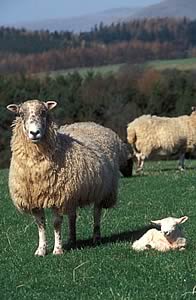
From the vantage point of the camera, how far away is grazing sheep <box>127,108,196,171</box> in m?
25.7

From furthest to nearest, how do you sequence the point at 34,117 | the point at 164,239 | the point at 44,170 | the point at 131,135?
1. the point at 131,135
2. the point at 44,170
3. the point at 164,239
4. the point at 34,117

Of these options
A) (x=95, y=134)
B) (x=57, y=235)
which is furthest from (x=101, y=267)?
(x=95, y=134)

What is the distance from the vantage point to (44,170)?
9.75 meters

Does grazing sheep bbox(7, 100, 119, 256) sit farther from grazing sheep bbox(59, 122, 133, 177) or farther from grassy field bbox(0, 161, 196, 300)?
grazing sheep bbox(59, 122, 133, 177)

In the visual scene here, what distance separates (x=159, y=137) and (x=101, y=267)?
17344 mm

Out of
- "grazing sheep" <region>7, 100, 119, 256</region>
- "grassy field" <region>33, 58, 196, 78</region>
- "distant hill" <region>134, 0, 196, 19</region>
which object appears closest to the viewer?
"grazing sheep" <region>7, 100, 119, 256</region>

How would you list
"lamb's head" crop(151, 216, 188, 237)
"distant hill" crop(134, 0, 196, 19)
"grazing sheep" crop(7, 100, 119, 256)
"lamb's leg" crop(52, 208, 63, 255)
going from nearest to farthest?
"lamb's head" crop(151, 216, 188, 237) → "grazing sheep" crop(7, 100, 119, 256) → "lamb's leg" crop(52, 208, 63, 255) → "distant hill" crop(134, 0, 196, 19)

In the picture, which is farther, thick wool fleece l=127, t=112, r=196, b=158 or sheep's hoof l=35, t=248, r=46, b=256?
thick wool fleece l=127, t=112, r=196, b=158

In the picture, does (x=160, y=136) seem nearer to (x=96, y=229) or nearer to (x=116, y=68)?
(x=96, y=229)

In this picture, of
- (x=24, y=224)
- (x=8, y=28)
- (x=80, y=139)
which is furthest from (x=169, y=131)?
(x=8, y=28)

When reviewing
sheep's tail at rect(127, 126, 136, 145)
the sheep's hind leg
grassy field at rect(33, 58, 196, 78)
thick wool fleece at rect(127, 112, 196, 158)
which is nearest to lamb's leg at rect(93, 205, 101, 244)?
the sheep's hind leg

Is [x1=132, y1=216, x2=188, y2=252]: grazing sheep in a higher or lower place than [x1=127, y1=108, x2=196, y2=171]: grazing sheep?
higher

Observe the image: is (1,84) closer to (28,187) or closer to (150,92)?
(150,92)

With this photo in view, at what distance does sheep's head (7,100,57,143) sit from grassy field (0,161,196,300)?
150cm
